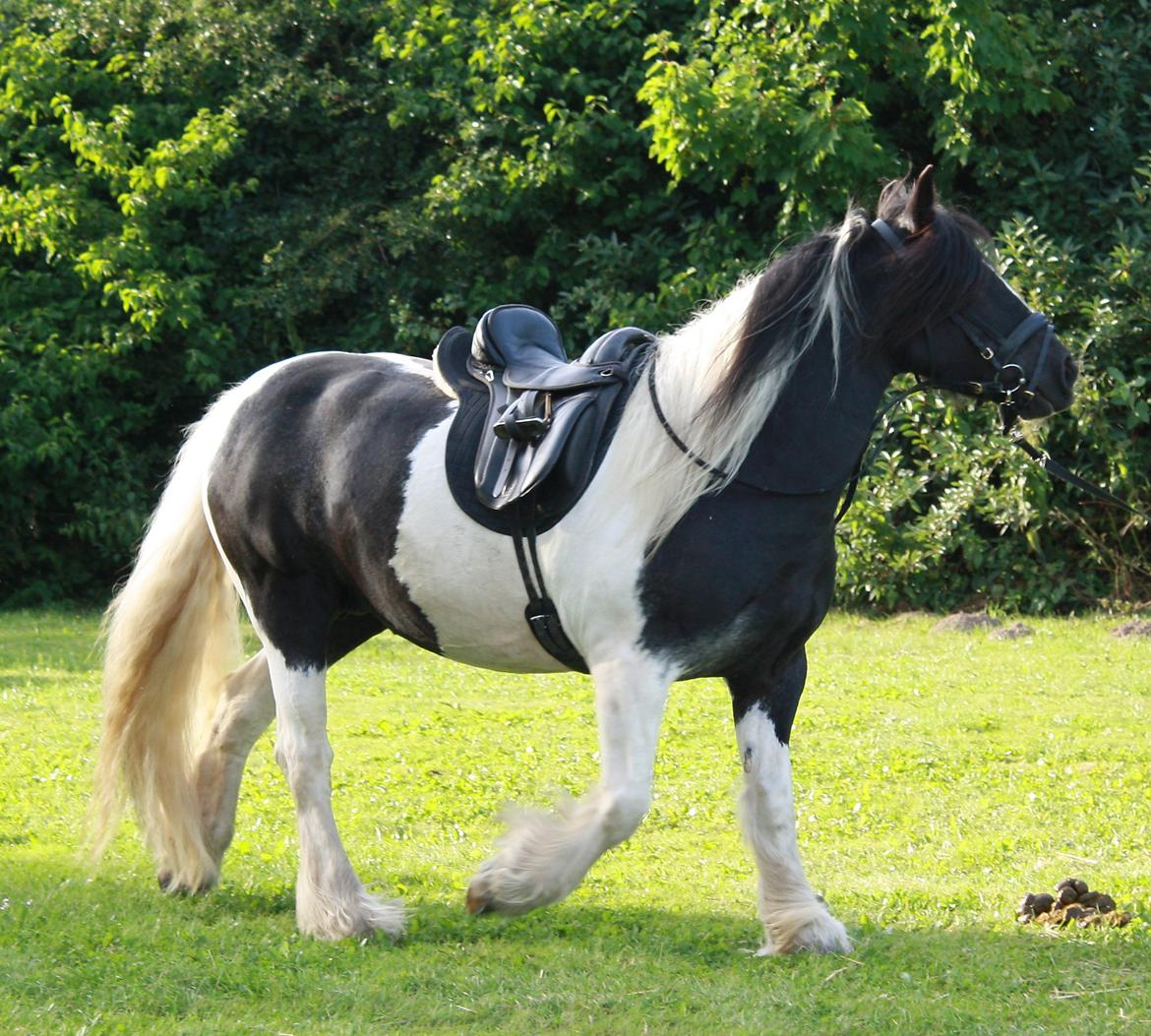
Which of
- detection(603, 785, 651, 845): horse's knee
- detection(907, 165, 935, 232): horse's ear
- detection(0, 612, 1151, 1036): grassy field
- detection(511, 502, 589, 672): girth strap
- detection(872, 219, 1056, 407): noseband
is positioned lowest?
detection(0, 612, 1151, 1036): grassy field

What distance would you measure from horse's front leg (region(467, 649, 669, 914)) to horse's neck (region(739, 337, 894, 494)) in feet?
2.02

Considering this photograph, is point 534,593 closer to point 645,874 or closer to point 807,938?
point 807,938

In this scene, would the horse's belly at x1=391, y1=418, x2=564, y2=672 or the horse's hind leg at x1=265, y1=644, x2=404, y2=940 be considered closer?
the horse's belly at x1=391, y1=418, x2=564, y2=672

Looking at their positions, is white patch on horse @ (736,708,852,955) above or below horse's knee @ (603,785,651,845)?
below

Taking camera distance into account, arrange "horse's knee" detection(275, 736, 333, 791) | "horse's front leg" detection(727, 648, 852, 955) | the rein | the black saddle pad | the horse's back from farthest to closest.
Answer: "horse's knee" detection(275, 736, 333, 791)
the horse's back
"horse's front leg" detection(727, 648, 852, 955)
the black saddle pad
the rein

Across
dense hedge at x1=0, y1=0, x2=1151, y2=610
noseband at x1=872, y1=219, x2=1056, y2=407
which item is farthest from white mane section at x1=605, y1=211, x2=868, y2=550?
dense hedge at x1=0, y1=0, x2=1151, y2=610

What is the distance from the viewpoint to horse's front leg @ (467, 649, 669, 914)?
160 inches

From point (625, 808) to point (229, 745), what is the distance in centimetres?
176

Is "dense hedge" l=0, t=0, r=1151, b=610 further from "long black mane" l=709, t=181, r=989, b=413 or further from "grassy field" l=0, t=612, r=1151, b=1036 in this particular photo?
"long black mane" l=709, t=181, r=989, b=413

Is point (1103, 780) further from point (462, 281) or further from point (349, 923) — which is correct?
point (462, 281)

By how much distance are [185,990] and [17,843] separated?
2.18 metres

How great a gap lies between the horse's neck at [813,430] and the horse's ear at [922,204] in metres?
0.38

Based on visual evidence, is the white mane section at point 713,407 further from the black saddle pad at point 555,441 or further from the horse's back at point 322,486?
the horse's back at point 322,486

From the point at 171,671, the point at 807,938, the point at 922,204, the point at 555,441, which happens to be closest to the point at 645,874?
the point at 807,938
